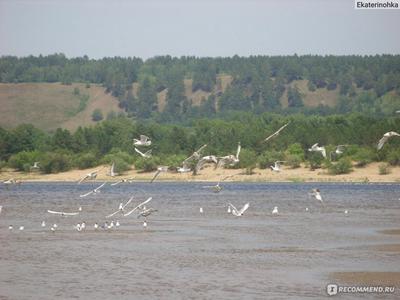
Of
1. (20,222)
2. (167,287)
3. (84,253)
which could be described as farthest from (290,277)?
(20,222)

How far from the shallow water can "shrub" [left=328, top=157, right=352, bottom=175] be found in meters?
48.1

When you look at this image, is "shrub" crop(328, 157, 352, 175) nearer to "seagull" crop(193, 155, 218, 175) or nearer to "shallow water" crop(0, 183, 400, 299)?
"shallow water" crop(0, 183, 400, 299)

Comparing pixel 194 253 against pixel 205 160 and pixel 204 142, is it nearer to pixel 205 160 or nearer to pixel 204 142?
pixel 205 160

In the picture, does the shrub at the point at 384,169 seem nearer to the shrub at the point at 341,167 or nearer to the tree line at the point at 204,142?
the tree line at the point at 204,142

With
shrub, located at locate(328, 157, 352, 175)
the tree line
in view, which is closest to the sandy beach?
shrub, located at locate(328, 157, 352, 175)

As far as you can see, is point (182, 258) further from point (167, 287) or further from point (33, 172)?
point (33, 172)

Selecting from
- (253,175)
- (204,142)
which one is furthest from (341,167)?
(204,142)

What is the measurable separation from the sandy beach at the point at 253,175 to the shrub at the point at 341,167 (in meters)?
0.52

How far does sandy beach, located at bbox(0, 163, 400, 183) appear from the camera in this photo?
12398 centimetres

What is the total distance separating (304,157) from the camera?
130000 millimetres

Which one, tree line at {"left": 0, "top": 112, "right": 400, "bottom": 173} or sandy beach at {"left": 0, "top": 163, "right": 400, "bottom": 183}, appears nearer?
sandy beach at {"left": 0, "top": 163, "right": 400, "bottom": 183}

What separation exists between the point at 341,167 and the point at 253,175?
14.8m

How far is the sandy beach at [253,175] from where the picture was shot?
407ft

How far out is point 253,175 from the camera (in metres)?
134
